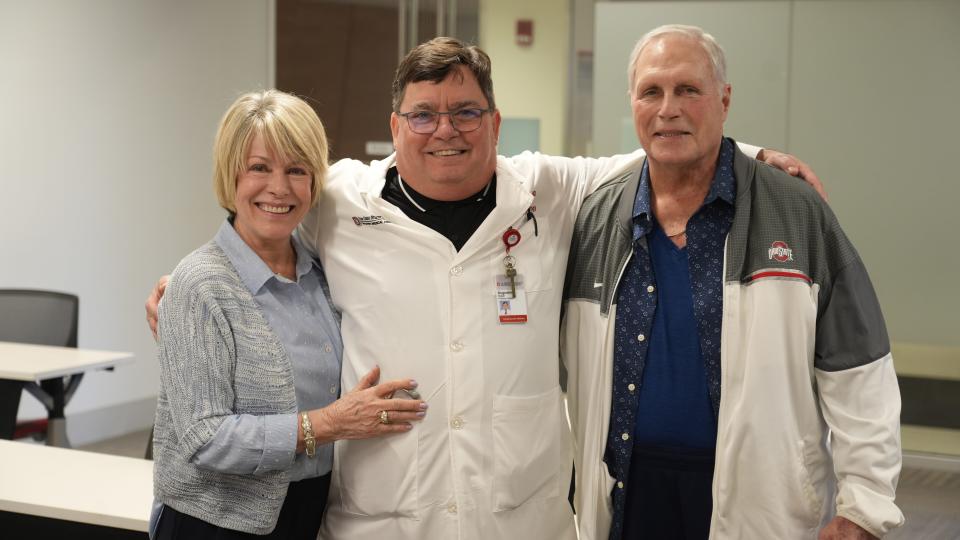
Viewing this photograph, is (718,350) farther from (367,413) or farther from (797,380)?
(367,413)

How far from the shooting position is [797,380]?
2055 millimetres

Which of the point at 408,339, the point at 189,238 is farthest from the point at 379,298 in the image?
the point at 189,238

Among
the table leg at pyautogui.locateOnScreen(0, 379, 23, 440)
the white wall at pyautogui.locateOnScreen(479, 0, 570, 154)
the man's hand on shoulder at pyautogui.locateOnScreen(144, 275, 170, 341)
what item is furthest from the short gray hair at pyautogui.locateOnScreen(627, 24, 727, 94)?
the white wall at pyautogui.locateOnScreen(479, 0, 570, 154)

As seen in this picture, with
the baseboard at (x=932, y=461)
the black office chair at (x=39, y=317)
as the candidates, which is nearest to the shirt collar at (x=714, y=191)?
the black office chair at (x=39, y=317)

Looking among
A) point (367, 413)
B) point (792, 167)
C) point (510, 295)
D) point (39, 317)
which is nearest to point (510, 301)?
point (510, 295)

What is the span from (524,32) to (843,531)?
15.9 ft

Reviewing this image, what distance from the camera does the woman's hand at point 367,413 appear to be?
2008mm

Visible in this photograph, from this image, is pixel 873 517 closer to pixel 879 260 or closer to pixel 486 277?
pixel 486 277

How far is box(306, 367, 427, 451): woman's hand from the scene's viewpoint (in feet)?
6.59

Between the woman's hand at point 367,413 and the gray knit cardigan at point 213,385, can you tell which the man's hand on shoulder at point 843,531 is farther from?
the gray knit cardigan at point 213,385

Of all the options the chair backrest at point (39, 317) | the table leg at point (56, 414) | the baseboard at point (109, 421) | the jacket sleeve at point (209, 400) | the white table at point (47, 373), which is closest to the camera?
the jacket sleeve at point (209, 400)

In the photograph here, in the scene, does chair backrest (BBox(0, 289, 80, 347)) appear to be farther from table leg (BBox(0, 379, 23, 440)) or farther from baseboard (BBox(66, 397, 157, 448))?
baseboard (BBox(66, 397, 157, 448))

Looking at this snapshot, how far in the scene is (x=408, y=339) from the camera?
2139 millimetres

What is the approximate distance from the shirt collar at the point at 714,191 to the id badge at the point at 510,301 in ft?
1.00
